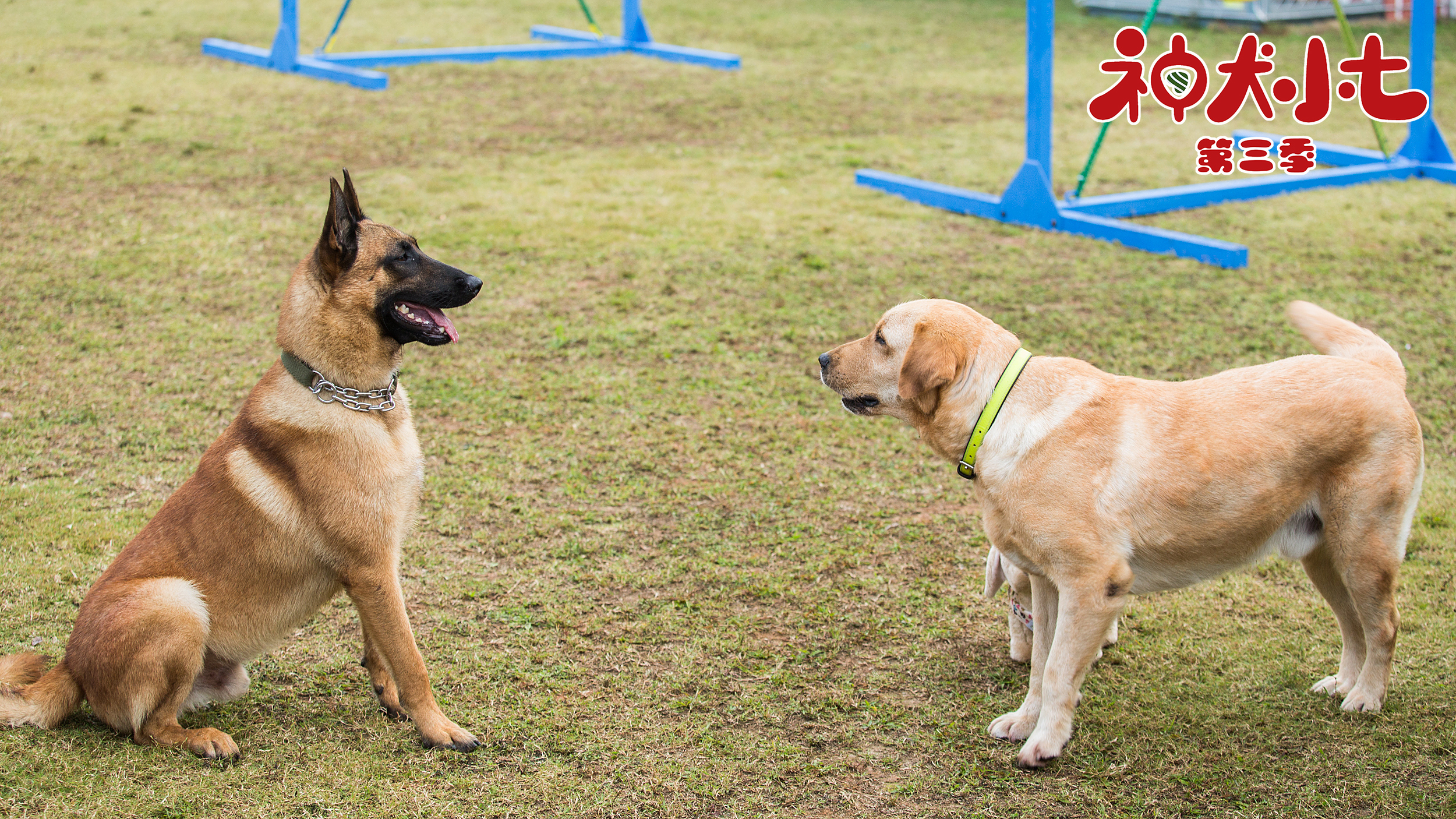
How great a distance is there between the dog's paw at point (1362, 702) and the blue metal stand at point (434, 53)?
32.8ft

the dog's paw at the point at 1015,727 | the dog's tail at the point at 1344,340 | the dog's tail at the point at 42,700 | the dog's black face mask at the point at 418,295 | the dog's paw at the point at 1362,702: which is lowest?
the dog's paw at the point at 1015,727

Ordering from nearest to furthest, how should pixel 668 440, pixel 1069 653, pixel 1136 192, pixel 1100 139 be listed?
pixel 1069 653 → pixel 668 440 → pixel 1100 139 → pixel 1136 192

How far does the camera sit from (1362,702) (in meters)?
3.24

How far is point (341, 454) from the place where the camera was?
3.04 meters

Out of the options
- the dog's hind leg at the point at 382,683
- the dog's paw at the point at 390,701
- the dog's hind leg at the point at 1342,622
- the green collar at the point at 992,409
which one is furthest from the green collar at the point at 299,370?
the dog's hind leg at the point at 1342,622

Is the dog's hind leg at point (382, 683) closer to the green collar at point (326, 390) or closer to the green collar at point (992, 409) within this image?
the green collar at point (326, 390)

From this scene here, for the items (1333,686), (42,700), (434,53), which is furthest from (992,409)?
(434,53)

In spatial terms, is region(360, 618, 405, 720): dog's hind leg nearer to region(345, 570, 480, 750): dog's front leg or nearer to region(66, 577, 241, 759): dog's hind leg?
region(345, 570, 480, 750): dog's front leg

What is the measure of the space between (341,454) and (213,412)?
2471 mm

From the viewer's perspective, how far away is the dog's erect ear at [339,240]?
9.74ft

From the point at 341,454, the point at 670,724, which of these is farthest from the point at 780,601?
the point at 341,454

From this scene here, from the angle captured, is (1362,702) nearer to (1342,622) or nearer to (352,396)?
(1342,622)

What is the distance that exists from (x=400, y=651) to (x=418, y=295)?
3.20 ft

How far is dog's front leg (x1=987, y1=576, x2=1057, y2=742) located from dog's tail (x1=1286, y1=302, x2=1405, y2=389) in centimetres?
110
